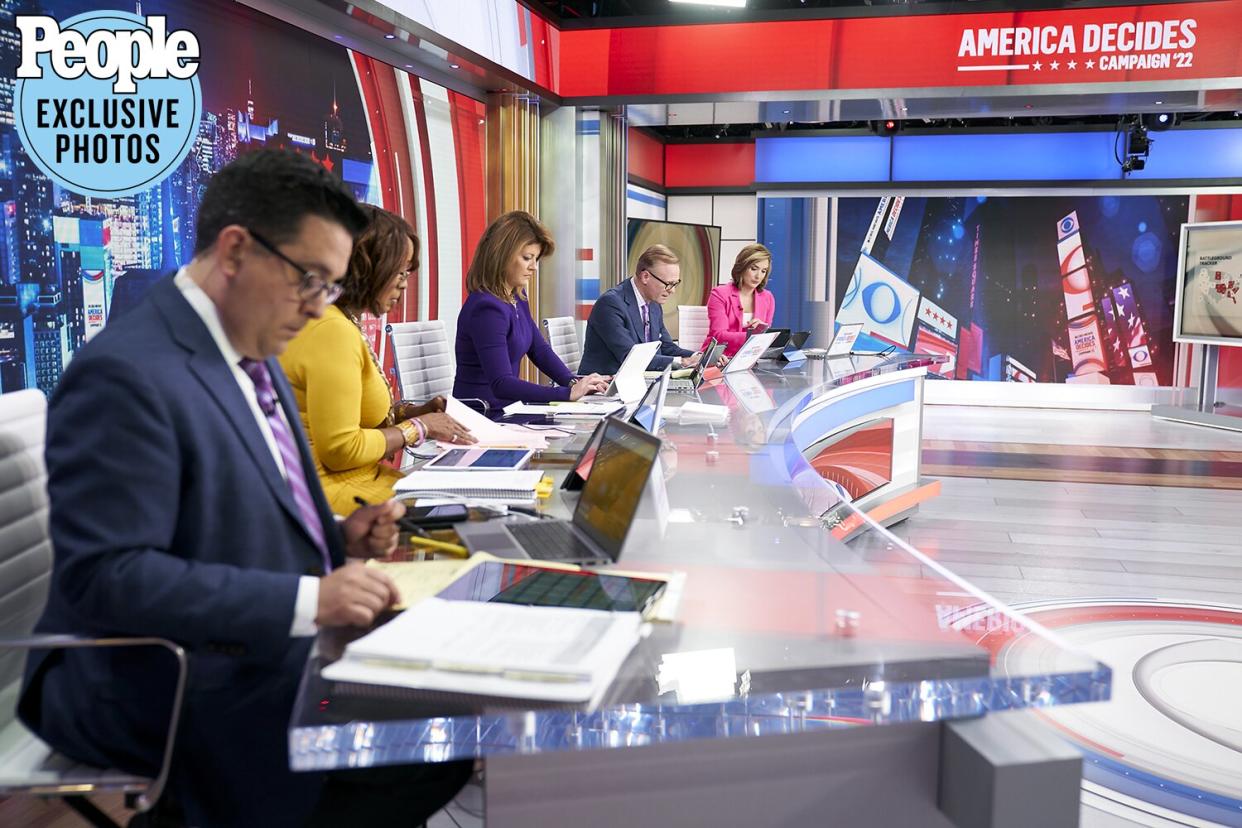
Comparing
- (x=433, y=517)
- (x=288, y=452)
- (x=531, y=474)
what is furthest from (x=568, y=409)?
(x=288, y=452)

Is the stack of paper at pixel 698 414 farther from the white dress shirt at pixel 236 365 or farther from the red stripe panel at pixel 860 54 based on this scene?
the red stripe panel at pixel 860 54

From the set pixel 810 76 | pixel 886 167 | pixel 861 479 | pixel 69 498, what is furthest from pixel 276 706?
pixel 886 167

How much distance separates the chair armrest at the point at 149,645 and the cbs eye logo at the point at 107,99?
98.6 inches

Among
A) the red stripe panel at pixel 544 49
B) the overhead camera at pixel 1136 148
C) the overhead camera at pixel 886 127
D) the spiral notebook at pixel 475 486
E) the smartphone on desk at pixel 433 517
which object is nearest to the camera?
the smartphone on desk at pixel 433 517

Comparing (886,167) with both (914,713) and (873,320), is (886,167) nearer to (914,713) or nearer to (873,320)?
(873,320)

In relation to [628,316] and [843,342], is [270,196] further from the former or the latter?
[843,342]

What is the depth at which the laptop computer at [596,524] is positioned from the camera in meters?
1.57

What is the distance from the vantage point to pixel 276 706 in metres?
1.29

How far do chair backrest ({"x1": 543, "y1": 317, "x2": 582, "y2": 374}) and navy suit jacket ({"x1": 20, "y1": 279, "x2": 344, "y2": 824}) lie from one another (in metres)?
3.69

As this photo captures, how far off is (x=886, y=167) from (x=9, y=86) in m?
8.57

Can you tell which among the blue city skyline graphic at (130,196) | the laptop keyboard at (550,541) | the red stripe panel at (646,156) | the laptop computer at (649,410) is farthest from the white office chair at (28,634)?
the red stripe panel at (646,156)

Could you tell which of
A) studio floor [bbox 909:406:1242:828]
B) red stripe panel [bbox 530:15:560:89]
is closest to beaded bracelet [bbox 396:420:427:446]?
studio floor [bbox 909:406:1242:828]

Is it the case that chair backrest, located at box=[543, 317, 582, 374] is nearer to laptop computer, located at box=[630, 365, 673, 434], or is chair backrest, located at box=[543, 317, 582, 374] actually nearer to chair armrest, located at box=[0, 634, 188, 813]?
laptop computer, located at box=[630, 365, 673, 434]

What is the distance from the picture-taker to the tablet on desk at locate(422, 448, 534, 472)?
7.20ft
